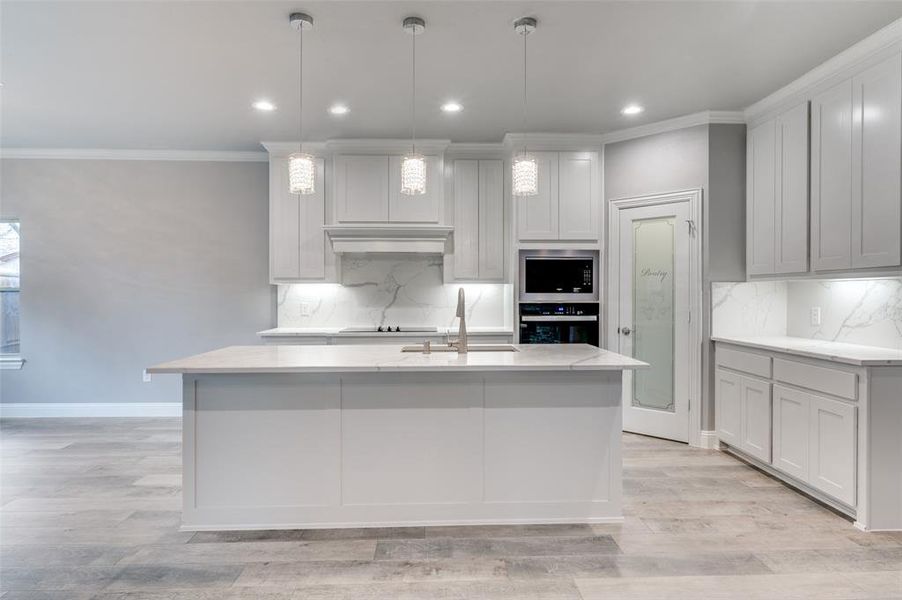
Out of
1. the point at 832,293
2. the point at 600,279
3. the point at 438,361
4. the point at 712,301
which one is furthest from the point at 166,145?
the point at 832,293

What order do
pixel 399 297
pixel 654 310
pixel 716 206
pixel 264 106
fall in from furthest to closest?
pixel 399 297
pixel 654 310
pixel 716 206
pixel 264 106

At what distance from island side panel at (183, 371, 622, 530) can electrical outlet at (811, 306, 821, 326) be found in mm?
2057

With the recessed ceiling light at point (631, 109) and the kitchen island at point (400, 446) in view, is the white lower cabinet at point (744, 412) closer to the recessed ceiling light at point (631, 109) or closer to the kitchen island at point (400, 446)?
the kitchen island at point (400, 446)

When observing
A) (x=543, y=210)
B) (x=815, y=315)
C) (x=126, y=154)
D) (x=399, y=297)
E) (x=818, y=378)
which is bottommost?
(x=818, y=378)

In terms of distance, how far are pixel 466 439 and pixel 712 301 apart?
2.48 metres

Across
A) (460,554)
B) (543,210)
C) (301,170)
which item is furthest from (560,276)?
(460,554)

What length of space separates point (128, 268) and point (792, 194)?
5.81 m

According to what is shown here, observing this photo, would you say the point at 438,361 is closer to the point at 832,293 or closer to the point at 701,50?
the point at 701,50

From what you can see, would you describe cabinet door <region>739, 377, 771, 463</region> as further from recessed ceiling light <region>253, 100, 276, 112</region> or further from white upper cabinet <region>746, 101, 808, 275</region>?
recessed ceiling light <region>253, 100, 276, 112</region>

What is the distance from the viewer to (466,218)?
15.3ft

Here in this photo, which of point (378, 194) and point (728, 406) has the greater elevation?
point (378, 194)

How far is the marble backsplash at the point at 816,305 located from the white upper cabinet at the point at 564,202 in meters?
1.24

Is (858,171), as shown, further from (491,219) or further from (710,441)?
(491,219)

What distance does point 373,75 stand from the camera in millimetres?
3209
